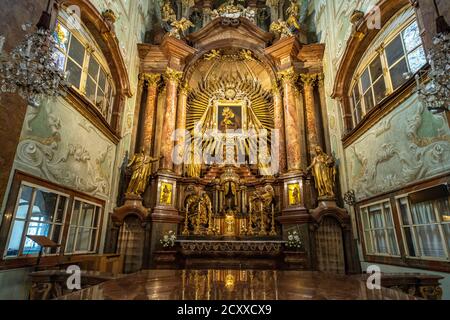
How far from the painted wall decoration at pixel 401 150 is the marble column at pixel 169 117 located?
17.9 feet

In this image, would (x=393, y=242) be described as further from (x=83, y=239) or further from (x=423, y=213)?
(x=83, y=239)

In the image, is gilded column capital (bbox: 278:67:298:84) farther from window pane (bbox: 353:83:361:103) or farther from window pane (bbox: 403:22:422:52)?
window pane (bbox: 403:22:422:52)

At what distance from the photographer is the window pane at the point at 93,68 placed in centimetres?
672

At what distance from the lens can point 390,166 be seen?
17.4 ft

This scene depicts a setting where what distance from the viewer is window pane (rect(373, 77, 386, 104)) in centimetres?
600

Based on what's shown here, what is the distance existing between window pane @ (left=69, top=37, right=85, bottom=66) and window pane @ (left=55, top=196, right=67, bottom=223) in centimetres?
319

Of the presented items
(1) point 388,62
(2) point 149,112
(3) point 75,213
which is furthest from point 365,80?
(3) point 75,213

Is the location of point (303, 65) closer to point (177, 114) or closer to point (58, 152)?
point (177, 114)

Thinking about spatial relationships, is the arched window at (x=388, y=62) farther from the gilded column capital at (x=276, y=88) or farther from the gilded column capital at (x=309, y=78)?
the gilded column capital at (x=276, y=88)

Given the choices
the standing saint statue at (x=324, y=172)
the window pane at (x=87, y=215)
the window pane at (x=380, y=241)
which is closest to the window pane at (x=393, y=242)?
the window pane at (x=380, y=241)

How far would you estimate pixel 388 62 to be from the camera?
5906 millimetres

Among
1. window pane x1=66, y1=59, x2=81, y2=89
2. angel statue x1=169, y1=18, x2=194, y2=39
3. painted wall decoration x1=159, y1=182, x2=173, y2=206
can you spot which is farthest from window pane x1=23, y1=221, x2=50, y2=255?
angel statue x1=169, y1=18, x2=194, y2=39
